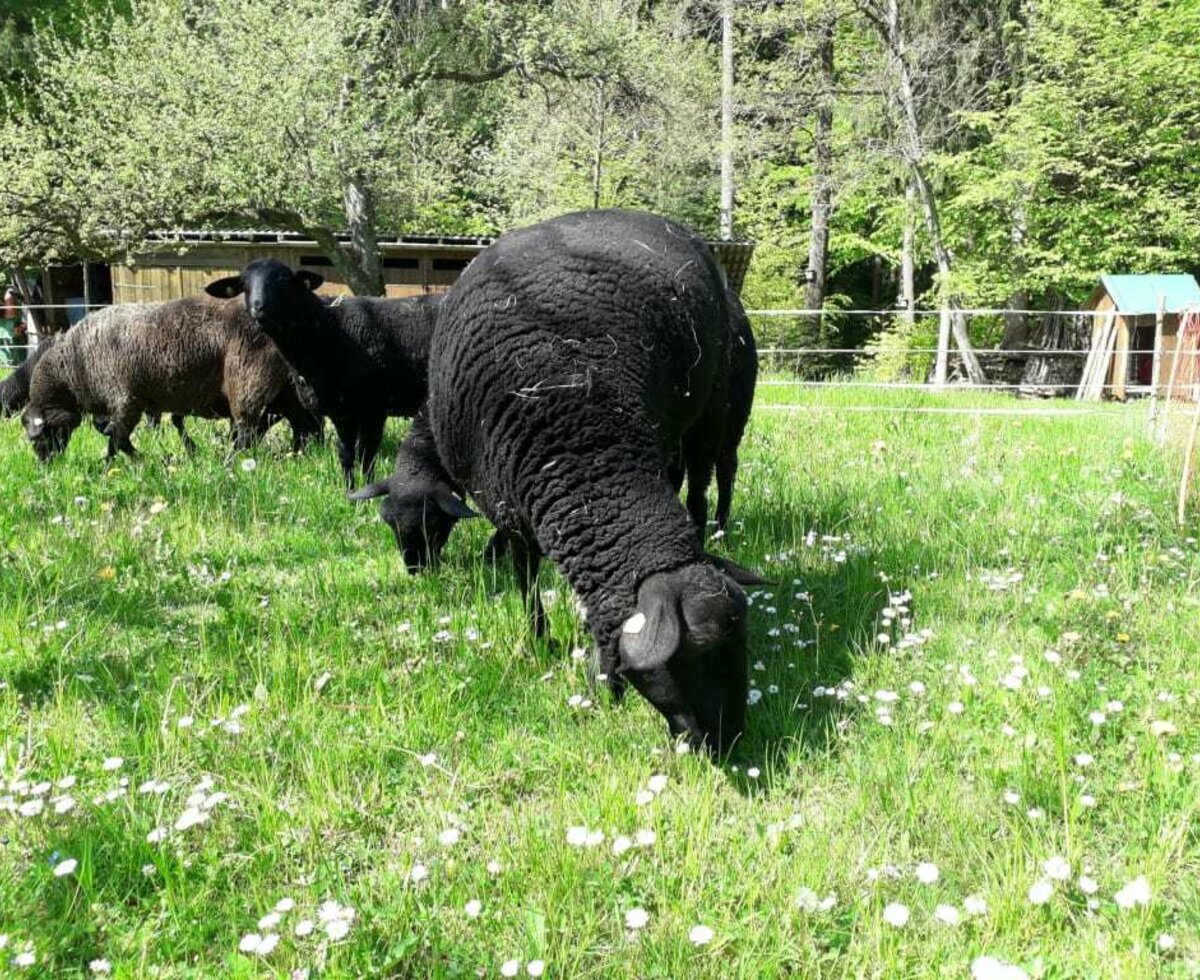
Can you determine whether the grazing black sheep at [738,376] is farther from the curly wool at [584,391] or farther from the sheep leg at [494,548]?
the sheep leg at [494,548]

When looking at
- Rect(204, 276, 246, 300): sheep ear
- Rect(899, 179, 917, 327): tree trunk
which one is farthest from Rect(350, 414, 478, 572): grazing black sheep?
Rect(899, 179, 917, 327): tree trunk

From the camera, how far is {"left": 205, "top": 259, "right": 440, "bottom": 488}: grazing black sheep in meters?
7.62

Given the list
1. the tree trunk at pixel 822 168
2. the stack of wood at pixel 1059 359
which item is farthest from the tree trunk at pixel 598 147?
the stack of wood at pixel 1059 359

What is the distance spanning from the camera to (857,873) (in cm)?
235

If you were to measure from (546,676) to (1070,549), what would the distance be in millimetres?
3118

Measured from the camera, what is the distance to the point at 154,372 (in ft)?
27.4

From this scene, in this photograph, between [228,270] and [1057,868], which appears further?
[228,270]

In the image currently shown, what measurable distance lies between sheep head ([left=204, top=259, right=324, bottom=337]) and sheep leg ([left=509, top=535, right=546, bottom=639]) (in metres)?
4.45

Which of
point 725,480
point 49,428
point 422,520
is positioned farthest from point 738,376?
point 49,428

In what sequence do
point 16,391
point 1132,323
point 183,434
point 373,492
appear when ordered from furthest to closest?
point 1132,323
point 16,391
point 183,434
point 373,492

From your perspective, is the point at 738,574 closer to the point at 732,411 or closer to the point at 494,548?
the point at 732,411

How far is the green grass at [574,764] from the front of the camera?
7.07 feet

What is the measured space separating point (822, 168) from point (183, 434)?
2003 centimetres

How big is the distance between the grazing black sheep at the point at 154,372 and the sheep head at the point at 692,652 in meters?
6.43
